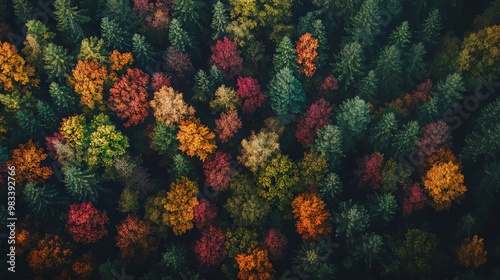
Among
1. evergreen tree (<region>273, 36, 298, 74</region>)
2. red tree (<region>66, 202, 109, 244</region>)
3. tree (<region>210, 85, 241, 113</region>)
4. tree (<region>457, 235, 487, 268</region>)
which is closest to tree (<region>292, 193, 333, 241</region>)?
tree (<region>210, 85, 241, 113</region>)

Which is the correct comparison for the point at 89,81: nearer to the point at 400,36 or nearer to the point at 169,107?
the point at 169,107

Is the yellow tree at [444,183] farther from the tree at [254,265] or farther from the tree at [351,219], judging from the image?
the tree at [254,265]

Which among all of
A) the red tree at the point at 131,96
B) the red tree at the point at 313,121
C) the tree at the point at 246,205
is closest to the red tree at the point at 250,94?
the red tree at the point at 313,121

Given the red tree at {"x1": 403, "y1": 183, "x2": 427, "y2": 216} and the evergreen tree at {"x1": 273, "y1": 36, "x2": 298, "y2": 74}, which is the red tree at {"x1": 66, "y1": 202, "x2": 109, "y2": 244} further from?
the red tree at {"x1": 403, "y1": 183, "x2": 427, "y2": 216}

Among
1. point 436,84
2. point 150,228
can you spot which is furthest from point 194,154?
point 436,84

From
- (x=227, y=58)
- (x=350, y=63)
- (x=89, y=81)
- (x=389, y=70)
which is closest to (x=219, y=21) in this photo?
(x=227, y=58)

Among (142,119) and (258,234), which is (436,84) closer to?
(258,234)
